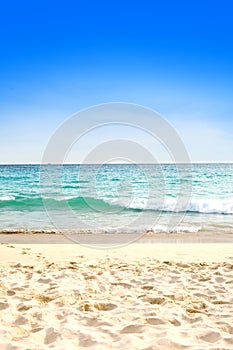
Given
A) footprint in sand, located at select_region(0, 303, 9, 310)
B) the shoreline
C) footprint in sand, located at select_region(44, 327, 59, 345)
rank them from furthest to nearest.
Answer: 1. the shoreline
2. footprint in sand, located at select_region(0, 303, 9, 310)
3. footprint in sand, located at select_region(44, 327, 59, 345)

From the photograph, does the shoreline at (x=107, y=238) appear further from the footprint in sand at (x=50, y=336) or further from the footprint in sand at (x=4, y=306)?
the footprint in sand at (x=50, y=336)

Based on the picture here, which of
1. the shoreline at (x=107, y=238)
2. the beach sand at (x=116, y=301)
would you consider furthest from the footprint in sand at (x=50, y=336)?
the shoreline at (x=107, y=238)

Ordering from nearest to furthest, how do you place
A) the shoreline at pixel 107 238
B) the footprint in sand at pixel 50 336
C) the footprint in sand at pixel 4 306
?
1. the footprint in sand at pixel 50 336
2. the footprint in sand at pixel 4 306
3. the shoreline at pixel 107 238

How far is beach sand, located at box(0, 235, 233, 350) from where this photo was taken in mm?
3586

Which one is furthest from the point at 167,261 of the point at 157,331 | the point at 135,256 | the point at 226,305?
the point at 157,331

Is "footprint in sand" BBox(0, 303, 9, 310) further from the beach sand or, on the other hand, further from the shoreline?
the shoreline

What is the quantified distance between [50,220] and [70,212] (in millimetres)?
2790

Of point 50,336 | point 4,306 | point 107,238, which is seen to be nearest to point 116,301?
point 50,336

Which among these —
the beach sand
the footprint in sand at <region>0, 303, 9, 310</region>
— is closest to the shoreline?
the beach sand

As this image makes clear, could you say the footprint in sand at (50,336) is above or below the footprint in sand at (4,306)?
above

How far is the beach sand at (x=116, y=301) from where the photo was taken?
11.8 ft

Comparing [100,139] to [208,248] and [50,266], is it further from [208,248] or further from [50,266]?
[50,266]

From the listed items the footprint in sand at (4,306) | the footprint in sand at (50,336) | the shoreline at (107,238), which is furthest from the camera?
the shoreline at (107,238)

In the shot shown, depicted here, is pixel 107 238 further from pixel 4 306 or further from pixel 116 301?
pixel 4 306
